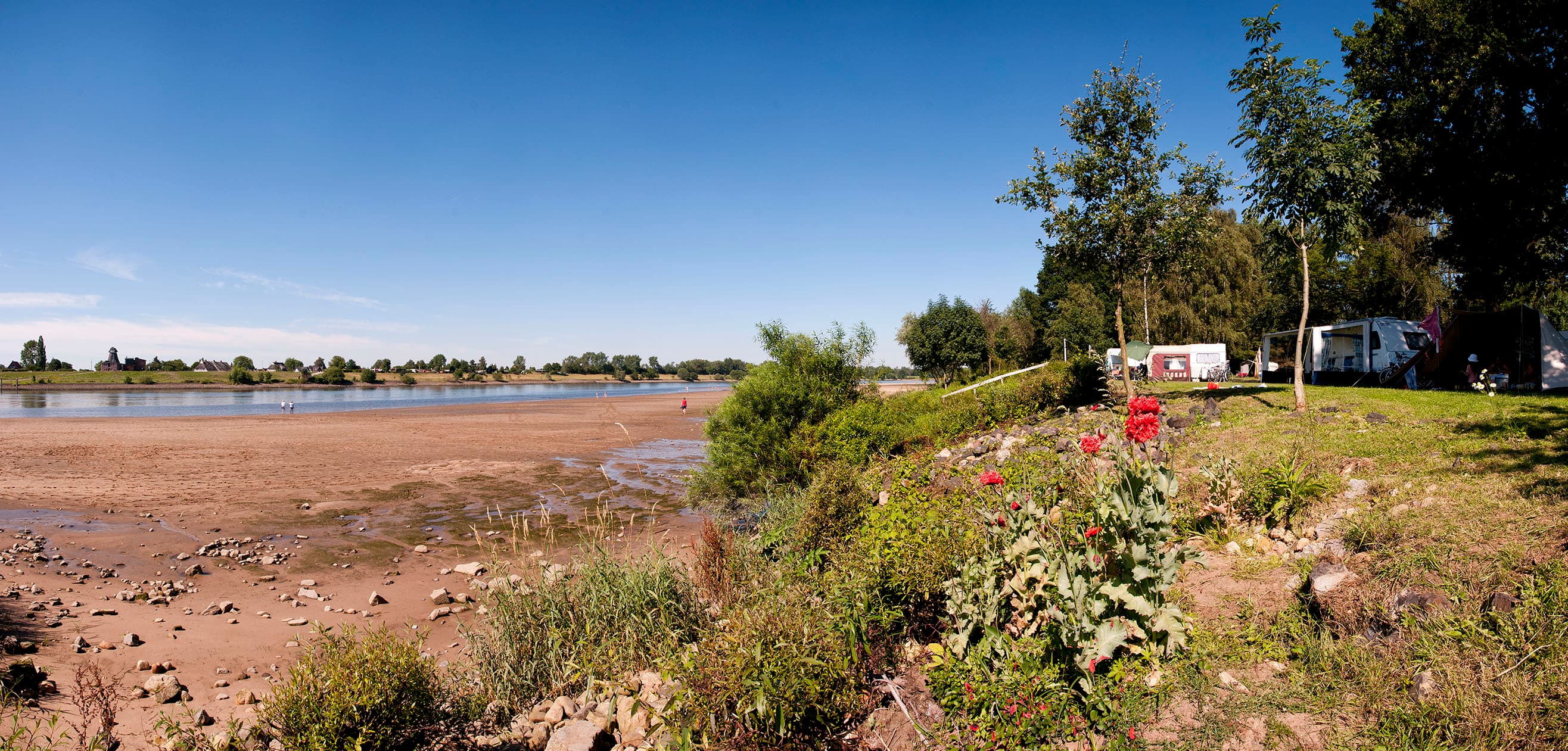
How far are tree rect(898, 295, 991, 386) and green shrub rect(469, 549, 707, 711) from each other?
44.1 m

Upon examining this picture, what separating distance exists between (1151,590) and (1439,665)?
1322 millimetres

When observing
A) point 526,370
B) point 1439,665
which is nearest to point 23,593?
point 1439,665

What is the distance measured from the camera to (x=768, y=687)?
155 inches

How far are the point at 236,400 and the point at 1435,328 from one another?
79.9 metres

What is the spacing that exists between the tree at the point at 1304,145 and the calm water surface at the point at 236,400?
53.1 metres

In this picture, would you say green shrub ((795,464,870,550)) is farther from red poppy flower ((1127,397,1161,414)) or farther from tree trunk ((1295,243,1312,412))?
tree trunk ((1295,243,1312,412))

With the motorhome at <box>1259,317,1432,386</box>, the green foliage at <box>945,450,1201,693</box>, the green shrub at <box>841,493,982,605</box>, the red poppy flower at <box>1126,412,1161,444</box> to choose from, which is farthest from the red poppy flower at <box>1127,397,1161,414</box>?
the motorhome at <box>1259,317,1432,386</box>

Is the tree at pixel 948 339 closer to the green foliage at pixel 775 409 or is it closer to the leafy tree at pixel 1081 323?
the leafy tree at pixel 1081 323

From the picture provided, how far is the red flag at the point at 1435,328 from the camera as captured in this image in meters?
16.9

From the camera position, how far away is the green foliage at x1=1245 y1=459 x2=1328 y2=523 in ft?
19.3

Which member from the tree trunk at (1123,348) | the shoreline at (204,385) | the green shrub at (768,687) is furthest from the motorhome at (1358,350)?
the shoreline at (204,385)

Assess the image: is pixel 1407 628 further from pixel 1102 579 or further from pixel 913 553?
pixel 913 553

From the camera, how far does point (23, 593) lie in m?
8.57

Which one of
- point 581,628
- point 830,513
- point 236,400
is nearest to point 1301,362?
point 830,513
